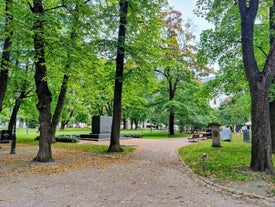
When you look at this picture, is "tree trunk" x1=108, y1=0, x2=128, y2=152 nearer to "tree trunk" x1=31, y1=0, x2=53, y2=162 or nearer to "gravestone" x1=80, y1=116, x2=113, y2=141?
"tree trunk" x1=31, y1=0, x2=53, y2=162

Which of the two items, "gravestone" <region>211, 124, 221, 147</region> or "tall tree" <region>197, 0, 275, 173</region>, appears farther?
"gravestone" <region>211, 124, 221, 147</region>

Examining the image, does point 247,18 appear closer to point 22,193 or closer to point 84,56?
point 84,56

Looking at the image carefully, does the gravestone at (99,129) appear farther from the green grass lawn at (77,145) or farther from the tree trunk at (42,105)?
the tree trunk at (42,105)

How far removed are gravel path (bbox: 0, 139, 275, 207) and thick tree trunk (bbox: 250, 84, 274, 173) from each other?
2251 mm

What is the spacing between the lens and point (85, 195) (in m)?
5.44

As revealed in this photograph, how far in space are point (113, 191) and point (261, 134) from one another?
16.5 feet

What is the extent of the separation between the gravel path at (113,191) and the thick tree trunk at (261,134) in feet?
7.39

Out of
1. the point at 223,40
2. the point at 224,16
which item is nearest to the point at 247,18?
the point at 223,40

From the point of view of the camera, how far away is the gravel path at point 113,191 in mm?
4977

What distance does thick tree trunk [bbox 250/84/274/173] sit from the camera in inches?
299

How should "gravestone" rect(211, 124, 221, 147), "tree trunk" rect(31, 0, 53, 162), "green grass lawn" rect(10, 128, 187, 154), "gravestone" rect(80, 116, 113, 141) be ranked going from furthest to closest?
1. "gravestone" rect(80, 116, 113, 141)
2. "gravestone" rect(211, 124, 221, 147)
3. "green grass lawn" rect(10, 128, 187, 154)
4. "tree trunk" rect(31, 0, 53, 162)

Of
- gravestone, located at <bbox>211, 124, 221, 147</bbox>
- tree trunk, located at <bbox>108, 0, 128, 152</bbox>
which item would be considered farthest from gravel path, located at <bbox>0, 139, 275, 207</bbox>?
gravestone, located at <bbox>211, 124, 221, 147</bbox>

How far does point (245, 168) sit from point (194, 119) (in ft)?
65.5

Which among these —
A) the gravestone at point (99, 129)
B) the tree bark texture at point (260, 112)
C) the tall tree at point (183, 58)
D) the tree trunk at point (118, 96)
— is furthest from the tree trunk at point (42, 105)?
the tall tree at point (183, 58)
